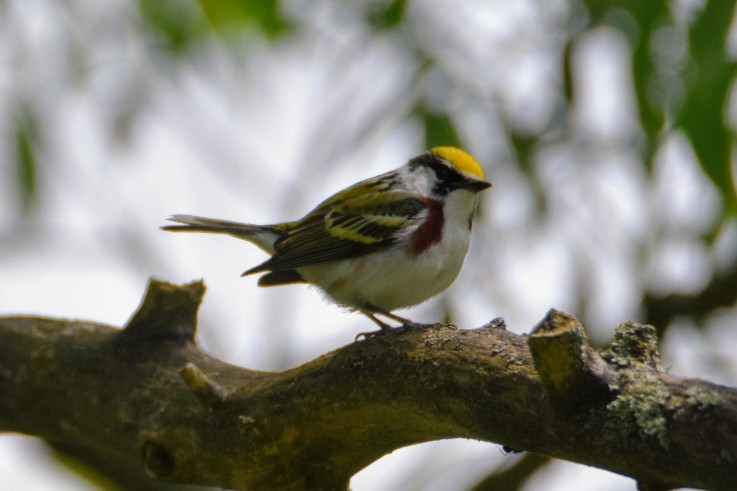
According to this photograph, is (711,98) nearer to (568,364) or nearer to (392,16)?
(568,364)

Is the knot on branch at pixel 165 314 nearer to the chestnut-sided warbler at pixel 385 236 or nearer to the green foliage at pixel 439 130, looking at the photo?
the chestnut-sided warbler at pixel 385 236

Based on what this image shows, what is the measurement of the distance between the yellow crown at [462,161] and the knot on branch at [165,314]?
1.58 meters

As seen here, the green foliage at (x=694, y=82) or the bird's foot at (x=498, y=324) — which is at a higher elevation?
the green foliage at (x=694, y=82)

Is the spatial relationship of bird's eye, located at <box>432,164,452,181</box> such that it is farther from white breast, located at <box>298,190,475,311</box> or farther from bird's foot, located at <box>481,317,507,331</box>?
bird's foot, located at <box>481,317,507,331</box>

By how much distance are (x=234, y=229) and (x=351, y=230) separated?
0.85 metres

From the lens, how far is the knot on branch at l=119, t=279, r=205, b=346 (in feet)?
14.4

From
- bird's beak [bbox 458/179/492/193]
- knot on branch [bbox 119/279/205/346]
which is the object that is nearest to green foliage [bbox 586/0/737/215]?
bird's beak [bbox 458/179/492/193]

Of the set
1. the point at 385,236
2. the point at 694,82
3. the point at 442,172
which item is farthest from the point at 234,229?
the point at 694,82

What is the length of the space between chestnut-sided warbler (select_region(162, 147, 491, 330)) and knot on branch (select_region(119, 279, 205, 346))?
2.20 feet

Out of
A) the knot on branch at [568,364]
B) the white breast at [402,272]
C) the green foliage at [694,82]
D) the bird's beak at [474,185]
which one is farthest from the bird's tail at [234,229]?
the knot on branch at [568,364]

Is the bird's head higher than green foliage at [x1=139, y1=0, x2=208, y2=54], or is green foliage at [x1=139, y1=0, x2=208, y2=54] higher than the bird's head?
green foliage at [x1=139, y1=0, x2=208, y2=54]

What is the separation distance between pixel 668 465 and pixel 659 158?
8.46 feet

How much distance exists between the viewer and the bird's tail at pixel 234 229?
552 centimetres

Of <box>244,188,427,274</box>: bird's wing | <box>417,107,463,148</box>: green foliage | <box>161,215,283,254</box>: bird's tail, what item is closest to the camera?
<box>244,188,427,274</box>: bird's wing
